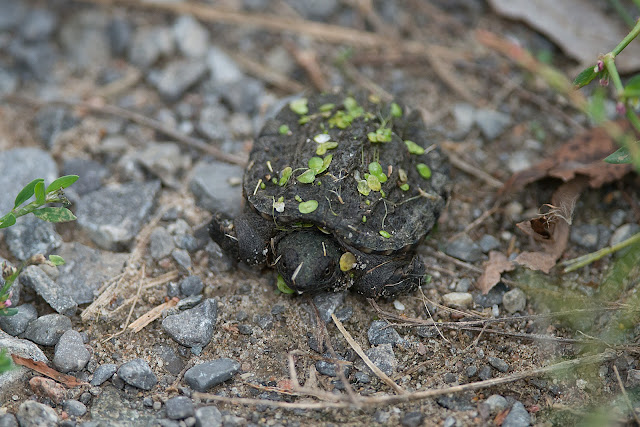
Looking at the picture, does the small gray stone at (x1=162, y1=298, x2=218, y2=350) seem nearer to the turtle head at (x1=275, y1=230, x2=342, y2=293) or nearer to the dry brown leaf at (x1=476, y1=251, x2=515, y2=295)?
the turtle head at (x1=275, y1=230, x2=342, y2=293)

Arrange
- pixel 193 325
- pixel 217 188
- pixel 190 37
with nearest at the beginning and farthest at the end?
pixel 193 325
pixel 217 188
pixel 190 37

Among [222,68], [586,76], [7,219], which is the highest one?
[586,76]

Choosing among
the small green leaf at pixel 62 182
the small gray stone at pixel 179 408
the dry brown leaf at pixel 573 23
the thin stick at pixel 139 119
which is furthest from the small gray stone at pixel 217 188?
the dry brown leaf at pixel 573 23

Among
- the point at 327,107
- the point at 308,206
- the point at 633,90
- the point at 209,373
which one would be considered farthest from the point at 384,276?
the point at 633,90

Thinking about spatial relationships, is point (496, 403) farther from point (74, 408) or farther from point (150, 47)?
point (150, 47)

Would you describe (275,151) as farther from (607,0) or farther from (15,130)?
(607,0)

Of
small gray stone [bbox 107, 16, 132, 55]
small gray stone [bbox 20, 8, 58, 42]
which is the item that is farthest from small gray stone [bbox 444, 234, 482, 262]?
small gray stone [bbox 20, 8, 58, 42]

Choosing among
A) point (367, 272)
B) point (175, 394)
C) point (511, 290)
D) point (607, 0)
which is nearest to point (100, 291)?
point (175, 394)

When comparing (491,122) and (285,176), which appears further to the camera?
(491,122)
